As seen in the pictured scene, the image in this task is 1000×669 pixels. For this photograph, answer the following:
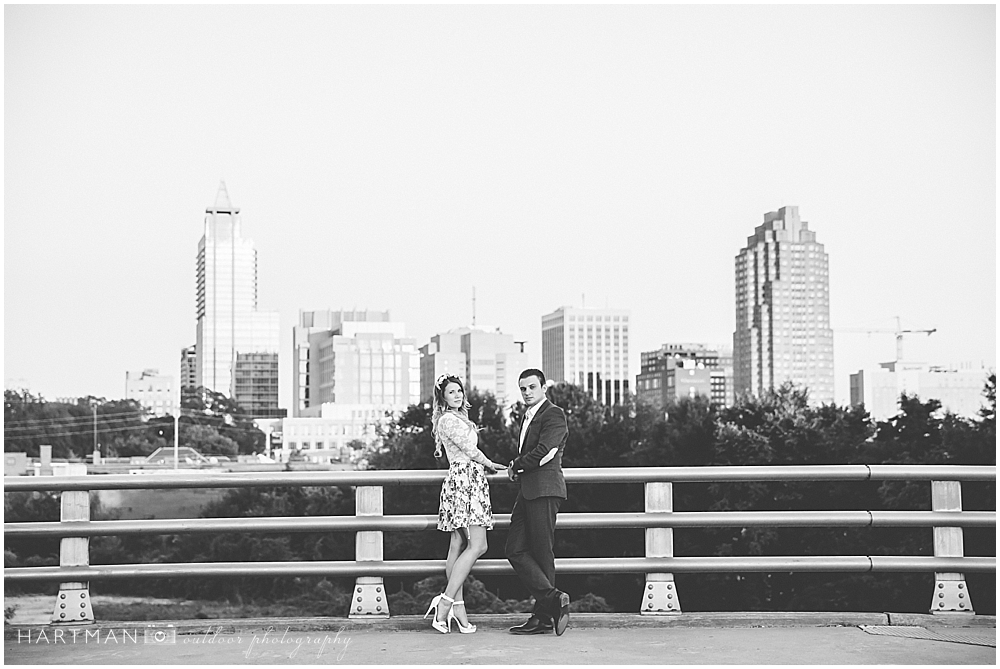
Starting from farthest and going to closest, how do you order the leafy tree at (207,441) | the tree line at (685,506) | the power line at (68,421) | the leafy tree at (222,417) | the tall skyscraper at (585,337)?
the tall skyscraper at (585,337)
the leafy tree at (222,417)
the leafy tree at (207,441)
the power line at (68,421)
the tree line at (685,506)

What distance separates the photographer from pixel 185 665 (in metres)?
5.71

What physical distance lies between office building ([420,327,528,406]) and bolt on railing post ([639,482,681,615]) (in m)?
159

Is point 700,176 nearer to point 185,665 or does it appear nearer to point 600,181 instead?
point 600,181

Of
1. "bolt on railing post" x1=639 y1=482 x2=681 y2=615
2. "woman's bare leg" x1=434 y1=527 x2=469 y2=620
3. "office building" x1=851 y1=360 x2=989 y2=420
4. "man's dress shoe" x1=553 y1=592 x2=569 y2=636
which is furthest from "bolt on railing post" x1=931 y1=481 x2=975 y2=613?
"office building" x1=851 y1=360 x2=989 y2=420

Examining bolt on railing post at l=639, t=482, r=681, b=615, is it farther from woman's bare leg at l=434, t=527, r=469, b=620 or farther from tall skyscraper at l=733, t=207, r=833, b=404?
tall skyscraper at l=733, t=207, r=833, b=404

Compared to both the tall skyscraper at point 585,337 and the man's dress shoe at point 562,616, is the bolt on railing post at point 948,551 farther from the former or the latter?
the tall skyscraper at point 585,337

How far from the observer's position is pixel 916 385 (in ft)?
A: 339

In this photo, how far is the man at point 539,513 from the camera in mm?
6543

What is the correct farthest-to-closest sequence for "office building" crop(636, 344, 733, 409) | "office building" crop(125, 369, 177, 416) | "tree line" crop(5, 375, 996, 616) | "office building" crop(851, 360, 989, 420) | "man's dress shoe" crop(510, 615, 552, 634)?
"office building" crop(636, 344, 733, 409) → "office building" crop(125, 369, 177, 416) → "office building" crop(851, 360, 989, 420) → "tree line" crop(5, 375, 996, 616) → "man's dress shoe" crop(510, 615, 552, 634)

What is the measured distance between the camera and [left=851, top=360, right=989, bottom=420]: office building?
3367 inches

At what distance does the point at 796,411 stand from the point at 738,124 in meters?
79.5

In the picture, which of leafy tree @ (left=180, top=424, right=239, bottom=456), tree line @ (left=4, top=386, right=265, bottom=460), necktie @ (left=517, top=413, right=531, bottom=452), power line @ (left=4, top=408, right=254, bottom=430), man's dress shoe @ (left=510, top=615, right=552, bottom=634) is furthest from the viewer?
leafy tree @ (left=180, top=424, right=239, bottom=456)

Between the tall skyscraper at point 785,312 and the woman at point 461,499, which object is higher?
the tall skyscraper at point 785,312

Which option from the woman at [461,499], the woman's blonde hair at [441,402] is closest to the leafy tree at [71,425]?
the woman's blonde hair at [441,402]
